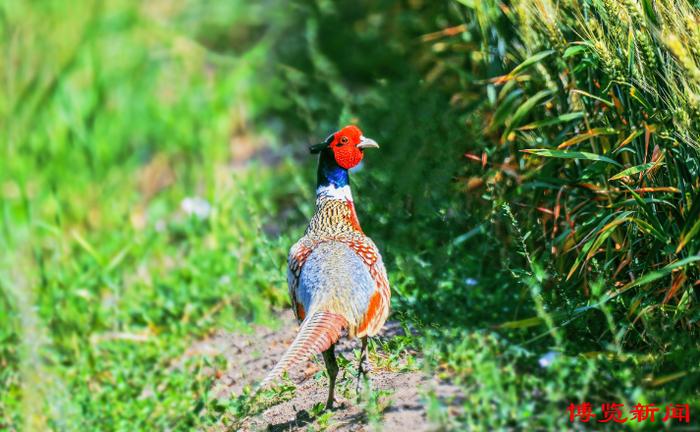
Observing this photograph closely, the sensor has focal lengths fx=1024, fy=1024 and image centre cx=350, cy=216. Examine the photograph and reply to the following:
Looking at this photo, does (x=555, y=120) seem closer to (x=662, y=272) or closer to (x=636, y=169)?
(x=636, y=169)

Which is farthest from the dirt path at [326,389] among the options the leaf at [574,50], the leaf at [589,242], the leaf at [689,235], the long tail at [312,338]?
the leaf at [574,50]

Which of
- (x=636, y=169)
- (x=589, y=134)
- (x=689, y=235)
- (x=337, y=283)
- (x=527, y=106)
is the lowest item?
(x=689, y=235)

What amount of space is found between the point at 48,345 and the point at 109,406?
77cm

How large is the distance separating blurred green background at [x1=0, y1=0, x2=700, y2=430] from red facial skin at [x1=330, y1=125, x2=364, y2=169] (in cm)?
65

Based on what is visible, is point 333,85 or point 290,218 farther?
point 333,85

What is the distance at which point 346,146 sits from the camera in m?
4.48

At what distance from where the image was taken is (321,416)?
3.95 meters

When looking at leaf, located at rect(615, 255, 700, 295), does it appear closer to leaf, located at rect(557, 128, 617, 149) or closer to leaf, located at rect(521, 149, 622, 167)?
leaf, located at rect(521, 149, 622, 167)

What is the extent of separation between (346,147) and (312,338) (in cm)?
106

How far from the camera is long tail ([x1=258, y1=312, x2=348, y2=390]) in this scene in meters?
3.63

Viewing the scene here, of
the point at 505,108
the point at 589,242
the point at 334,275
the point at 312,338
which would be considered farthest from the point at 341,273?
the point at 505,108

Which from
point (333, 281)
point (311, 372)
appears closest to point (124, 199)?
point (311, 372)

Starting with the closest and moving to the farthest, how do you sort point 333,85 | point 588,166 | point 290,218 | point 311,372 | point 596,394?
1. point 596,394
2. point 588,166
3. point 311,372
4. point 290,218
5. point 333,85

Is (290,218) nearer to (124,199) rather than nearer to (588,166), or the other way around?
(124,199)
